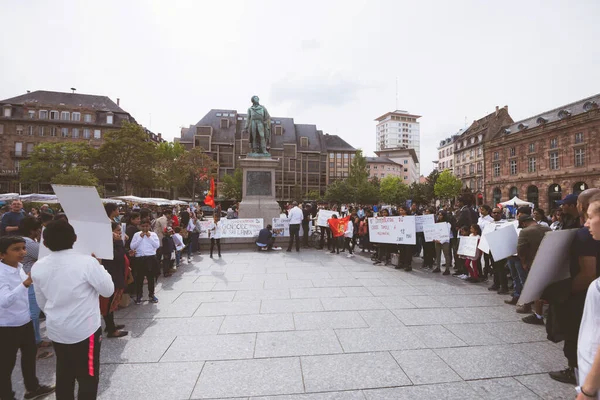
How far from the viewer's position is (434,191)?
60.4 m

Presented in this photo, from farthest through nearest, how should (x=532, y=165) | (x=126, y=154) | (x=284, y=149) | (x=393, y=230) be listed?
(x=284, y=149)
(x=532, y=165)
(x=126, y=154)
(x=393, y=230)

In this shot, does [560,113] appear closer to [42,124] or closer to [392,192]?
[392,192]

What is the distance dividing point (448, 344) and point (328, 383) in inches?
75.0

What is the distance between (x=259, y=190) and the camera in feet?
47.5

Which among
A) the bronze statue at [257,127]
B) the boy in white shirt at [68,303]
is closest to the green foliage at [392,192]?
the bronze statue at [257,127]

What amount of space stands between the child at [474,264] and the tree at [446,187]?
56198 mm

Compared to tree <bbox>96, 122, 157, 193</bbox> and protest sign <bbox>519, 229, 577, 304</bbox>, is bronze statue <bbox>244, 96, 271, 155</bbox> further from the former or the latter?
tree <bbox>96, 122, 157, 193</bbox>

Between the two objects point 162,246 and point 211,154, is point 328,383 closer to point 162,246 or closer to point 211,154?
point 162,246

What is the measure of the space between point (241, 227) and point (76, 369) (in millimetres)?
10192

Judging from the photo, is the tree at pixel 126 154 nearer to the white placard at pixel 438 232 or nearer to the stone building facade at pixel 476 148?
the white placard at pixel 438 232

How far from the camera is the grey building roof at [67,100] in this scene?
53219mm

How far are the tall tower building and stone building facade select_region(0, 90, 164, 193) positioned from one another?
113 metres

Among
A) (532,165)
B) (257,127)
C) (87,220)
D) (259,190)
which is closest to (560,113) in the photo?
(532,165)

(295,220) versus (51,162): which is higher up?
(51,162)
